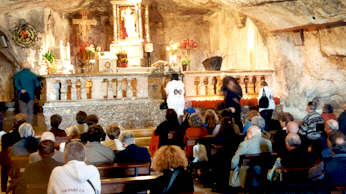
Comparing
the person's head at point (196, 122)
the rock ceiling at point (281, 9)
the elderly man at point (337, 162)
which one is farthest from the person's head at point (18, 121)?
the rock ceiling at point (281, 9)

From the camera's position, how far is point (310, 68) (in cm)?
1151

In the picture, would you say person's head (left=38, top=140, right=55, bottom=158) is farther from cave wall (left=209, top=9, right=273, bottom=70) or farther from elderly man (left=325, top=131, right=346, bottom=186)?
cave wall (left=209, top=9, right=273, bottom=70)

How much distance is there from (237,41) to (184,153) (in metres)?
11.5

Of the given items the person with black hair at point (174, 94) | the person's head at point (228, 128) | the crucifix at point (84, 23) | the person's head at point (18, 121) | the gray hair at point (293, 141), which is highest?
the crucifix at point (84, 23)

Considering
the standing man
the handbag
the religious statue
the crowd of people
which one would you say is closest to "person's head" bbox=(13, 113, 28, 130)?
the crowd of people

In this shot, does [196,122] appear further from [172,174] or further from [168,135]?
[172,174]

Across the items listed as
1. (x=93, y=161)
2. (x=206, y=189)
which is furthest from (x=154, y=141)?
(x=93, y=161)

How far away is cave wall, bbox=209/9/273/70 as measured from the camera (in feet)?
43.2

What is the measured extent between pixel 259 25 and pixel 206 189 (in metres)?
7.48

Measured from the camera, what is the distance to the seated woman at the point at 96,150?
16.2 ft

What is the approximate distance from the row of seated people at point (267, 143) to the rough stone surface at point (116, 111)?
9.71ft

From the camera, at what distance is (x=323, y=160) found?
14.9 feet

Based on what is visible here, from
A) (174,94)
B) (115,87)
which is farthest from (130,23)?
(174,94)

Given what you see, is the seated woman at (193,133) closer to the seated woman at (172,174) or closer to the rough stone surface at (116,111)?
the seated woman at (172,174)
